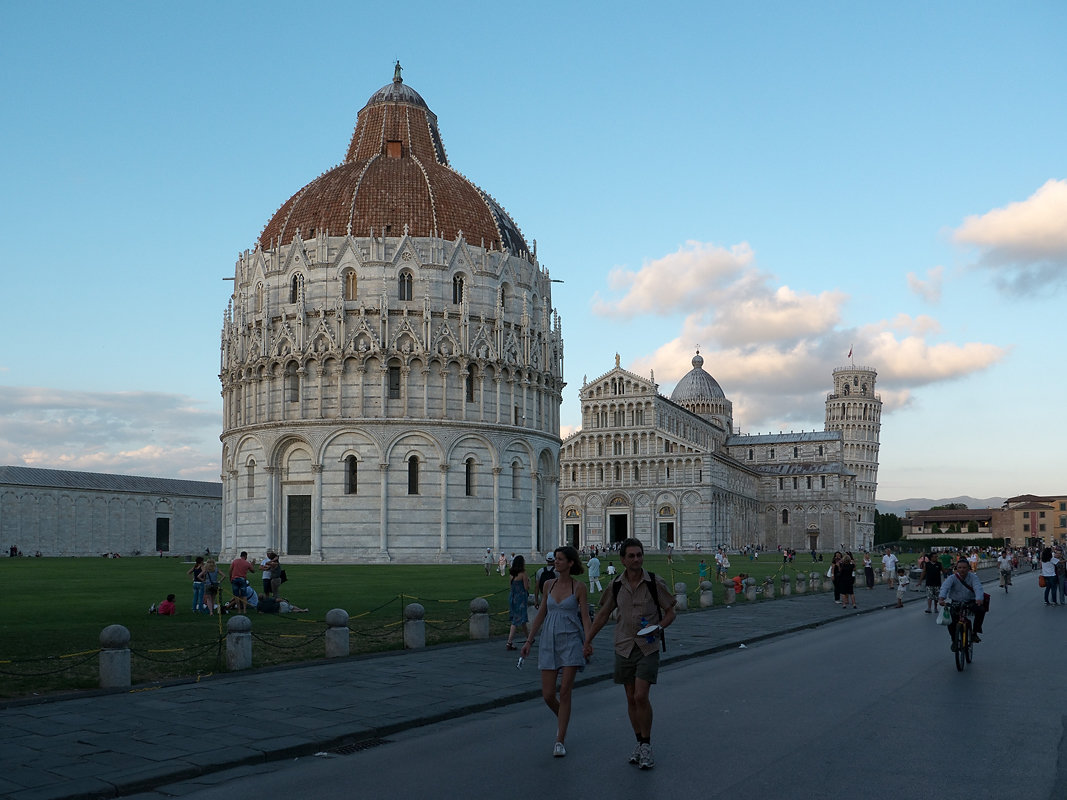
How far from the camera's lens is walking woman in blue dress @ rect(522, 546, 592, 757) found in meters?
9.66

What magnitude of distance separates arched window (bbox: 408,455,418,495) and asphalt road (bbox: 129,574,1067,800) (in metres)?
44.0

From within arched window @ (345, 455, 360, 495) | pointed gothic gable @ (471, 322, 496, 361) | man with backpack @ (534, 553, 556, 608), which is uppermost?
pointed gothic gable @ (471, 322, 496, 361)

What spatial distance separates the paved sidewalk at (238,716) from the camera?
9062 millimetres

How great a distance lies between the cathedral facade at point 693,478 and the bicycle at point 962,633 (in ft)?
298

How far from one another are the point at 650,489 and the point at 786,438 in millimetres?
46100

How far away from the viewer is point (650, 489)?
11081 cm

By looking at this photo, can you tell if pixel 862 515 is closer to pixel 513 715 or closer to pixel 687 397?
pixel 687 397

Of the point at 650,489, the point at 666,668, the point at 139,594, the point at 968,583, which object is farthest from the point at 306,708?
the point at 650,489

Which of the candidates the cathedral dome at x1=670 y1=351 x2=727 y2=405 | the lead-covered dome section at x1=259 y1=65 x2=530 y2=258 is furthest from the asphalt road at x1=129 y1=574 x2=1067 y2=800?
the cathedral dome at x1=670 y1=351 x2=727 y2=405

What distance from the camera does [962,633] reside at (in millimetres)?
15703

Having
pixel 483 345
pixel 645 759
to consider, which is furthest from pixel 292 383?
pixel 645 759

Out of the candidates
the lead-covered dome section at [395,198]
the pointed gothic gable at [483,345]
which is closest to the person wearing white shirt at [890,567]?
the pointed gothic gable at [483,345]

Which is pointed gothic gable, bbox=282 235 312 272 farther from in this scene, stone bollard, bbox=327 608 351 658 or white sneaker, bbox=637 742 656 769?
white sneaker, bbox=637 742 656 769

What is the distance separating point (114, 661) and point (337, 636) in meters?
4.07
